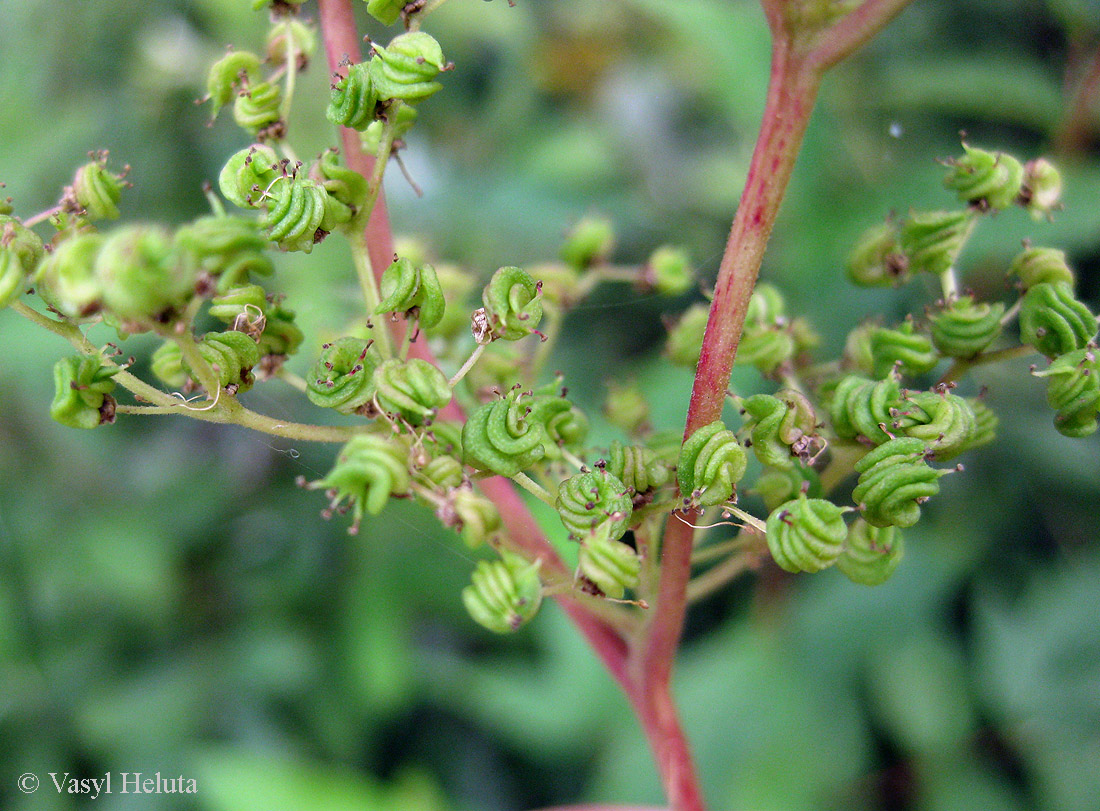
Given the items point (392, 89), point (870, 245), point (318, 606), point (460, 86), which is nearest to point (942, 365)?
point (870, 245)

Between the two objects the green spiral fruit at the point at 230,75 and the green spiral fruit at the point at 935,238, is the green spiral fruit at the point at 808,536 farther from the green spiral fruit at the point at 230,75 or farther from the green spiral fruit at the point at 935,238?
the green spiral fruit at the point at 230,75

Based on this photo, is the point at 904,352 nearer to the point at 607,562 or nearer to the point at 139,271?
the point at 607,562

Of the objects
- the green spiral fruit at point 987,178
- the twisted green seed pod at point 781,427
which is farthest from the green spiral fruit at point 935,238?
the twisted green seed pod at point 781,427

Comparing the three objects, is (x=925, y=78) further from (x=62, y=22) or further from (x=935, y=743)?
(x=62, y=22)

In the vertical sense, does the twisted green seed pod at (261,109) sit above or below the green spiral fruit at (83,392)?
above

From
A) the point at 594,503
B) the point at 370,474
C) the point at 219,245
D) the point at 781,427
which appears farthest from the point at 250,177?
the point at 781,427

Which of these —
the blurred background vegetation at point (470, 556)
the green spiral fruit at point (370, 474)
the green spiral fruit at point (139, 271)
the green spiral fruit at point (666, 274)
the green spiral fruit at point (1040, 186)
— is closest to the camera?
the green spiral fruit at point (139, 271)
